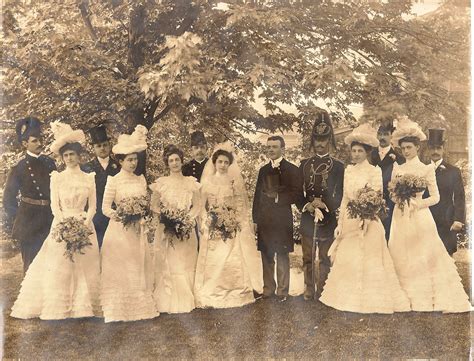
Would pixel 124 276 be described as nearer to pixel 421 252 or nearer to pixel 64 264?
pixel 64 264

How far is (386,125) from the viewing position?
5297 mm

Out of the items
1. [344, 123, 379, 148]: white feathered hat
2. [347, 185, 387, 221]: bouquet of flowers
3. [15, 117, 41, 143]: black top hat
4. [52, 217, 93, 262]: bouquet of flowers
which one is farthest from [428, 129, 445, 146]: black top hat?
[15, 117, 41, 143]: black top hat

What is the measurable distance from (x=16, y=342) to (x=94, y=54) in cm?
270

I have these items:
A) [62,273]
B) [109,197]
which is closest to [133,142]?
[109,197]

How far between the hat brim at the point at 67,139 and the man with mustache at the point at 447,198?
331 cm

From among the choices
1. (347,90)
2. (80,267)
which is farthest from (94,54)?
(347,90)

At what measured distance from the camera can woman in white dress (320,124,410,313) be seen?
522 centimetres

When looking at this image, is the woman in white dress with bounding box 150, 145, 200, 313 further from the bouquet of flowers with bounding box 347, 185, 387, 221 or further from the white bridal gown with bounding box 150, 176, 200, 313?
the bouquet of flowers with bounding box 347, 185, 387, 221

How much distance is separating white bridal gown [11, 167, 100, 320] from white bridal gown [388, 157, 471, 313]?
287 centimetres

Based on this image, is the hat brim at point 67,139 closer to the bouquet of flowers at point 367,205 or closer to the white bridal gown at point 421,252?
the bouquet of flowers at point 367,205

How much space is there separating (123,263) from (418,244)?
280 centimetres

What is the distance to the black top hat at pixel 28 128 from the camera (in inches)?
199

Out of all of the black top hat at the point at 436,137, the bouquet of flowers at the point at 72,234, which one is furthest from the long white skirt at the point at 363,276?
the bouquet of flowers at the point at 72,234

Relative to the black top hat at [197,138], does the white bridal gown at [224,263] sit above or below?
below
